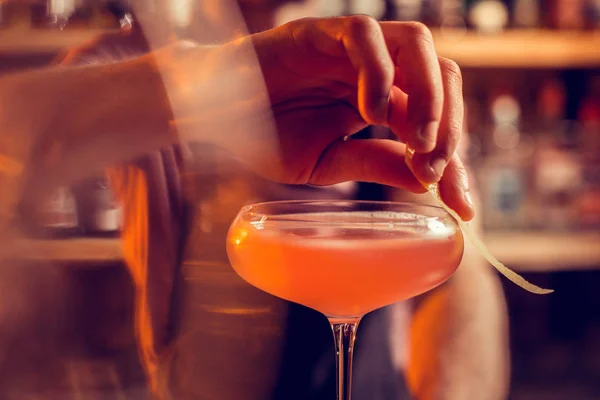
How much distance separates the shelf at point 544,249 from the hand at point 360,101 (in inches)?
45.4

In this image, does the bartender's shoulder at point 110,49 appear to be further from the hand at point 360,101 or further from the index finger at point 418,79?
the index finger at point 418,79

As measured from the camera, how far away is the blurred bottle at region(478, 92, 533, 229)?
1970 millimetres

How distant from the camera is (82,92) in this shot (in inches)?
33.9

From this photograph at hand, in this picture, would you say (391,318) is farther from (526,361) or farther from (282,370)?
(526,361)

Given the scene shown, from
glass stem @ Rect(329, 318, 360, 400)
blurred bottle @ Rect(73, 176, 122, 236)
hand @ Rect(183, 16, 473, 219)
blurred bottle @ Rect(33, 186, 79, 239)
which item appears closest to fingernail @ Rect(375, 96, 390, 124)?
hand @ Rect(183, 16, 473, 219)

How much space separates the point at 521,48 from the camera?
1.85 m

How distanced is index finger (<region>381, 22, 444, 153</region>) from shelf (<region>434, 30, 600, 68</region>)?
115 cm

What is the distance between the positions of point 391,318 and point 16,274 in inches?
39.3

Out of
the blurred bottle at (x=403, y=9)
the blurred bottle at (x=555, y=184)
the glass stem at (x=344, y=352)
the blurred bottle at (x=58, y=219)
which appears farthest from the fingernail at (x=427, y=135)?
the blurred bottle at (x=555, y=184)

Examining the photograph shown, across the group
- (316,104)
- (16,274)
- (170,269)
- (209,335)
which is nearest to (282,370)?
(209,335)

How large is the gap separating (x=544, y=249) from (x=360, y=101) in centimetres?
144

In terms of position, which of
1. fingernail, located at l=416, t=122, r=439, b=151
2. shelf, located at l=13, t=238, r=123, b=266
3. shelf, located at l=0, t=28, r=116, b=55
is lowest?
shelf, located at l=13, t=238, r=123, b=266

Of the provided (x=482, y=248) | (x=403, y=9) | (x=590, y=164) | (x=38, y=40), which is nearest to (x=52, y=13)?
(x=38, y=40)

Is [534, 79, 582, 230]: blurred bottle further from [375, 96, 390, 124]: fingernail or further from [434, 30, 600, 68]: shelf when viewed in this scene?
[375, 96, 390, 124]: fingernail
